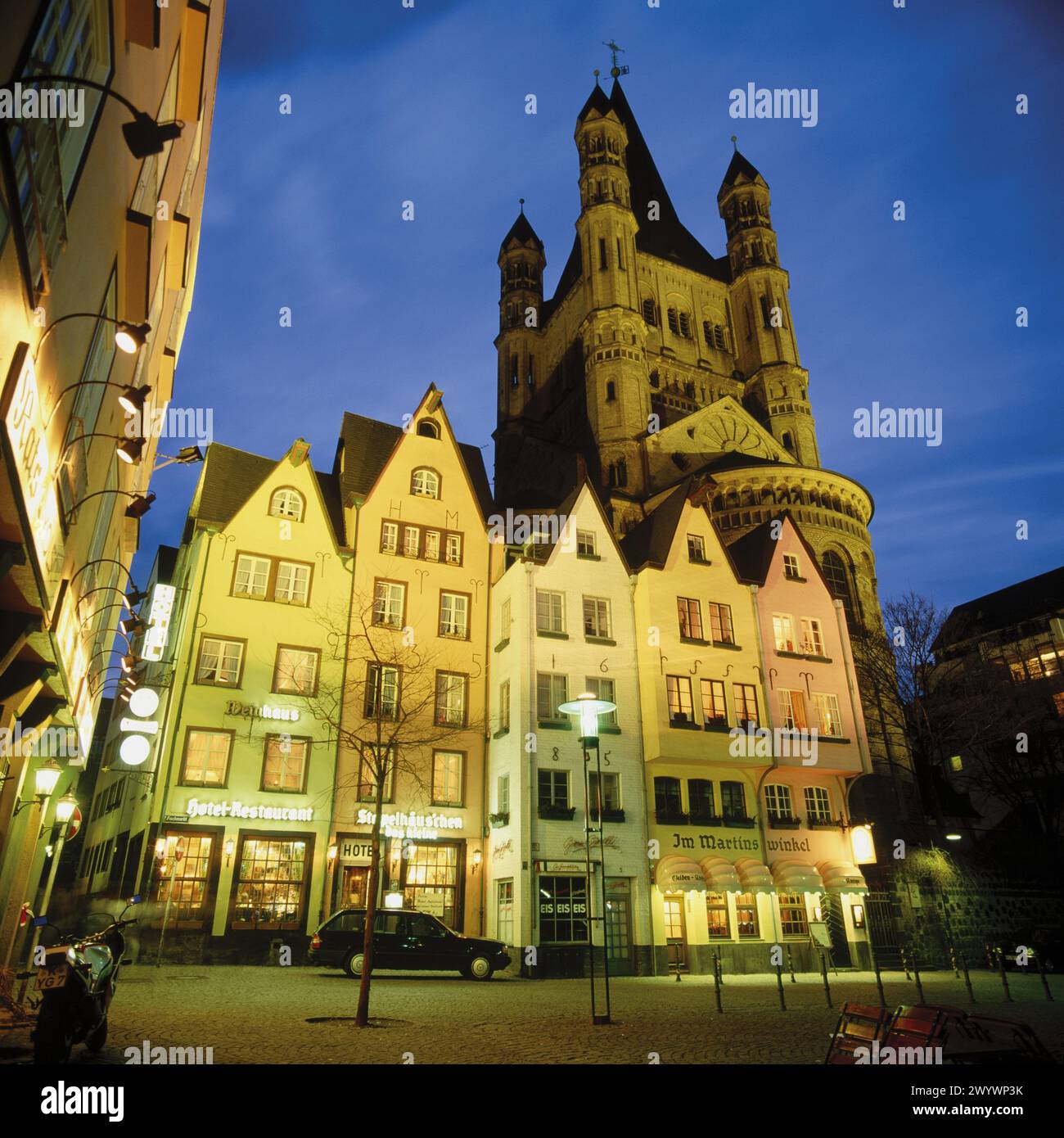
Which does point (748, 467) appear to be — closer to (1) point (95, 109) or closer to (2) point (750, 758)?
(2) point (750, 758)

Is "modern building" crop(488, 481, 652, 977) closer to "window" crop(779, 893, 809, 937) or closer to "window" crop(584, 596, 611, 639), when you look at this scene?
"window" crop(584, 596, 611, 639)

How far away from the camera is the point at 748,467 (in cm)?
5141

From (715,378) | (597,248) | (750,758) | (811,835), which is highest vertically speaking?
(597,248)

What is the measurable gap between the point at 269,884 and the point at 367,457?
54.7 feet

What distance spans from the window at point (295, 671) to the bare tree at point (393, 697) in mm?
506

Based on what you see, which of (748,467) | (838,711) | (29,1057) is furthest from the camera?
(748,467)

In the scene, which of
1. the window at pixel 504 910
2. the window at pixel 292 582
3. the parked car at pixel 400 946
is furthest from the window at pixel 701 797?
the window at pixel 292 582

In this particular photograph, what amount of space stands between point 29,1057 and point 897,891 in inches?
1073

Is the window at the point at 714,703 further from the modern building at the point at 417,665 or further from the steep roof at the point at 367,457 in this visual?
the steep roof at the point at 367,457

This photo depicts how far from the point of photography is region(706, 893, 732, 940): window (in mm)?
27828

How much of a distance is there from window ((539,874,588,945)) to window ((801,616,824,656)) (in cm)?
1409

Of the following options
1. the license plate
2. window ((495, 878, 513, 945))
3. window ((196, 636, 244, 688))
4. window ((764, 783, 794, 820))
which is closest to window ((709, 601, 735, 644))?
window ((764, 783, 794, 820))

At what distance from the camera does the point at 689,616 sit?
31.8 meters
